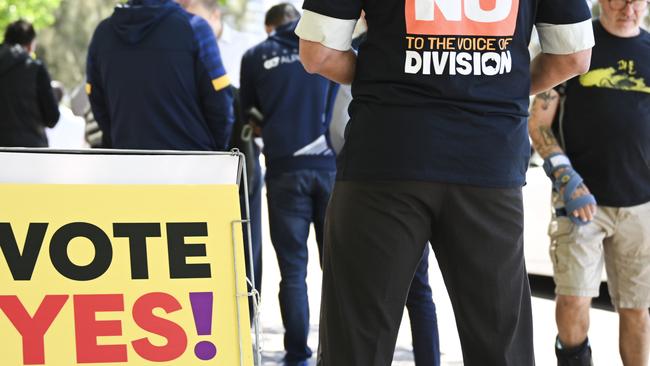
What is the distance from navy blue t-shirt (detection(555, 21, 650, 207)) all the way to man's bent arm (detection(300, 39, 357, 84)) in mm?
2179

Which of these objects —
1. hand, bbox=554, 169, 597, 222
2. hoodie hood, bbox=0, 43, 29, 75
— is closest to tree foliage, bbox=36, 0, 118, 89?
hoodie hood, bbox=0, 43, 29, 75

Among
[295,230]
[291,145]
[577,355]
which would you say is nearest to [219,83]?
[291,145]

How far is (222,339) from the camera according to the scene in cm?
348

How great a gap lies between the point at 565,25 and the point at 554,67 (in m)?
0.19

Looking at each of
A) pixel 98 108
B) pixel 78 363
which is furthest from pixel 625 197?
pixel 78 363

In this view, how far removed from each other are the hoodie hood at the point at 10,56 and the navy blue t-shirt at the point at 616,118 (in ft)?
14.7

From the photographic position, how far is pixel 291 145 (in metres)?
6.73

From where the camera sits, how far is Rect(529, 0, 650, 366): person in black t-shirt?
5.65 metres

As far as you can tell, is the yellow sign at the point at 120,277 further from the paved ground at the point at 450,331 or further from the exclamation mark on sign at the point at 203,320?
the paved ground at the point at 450,331

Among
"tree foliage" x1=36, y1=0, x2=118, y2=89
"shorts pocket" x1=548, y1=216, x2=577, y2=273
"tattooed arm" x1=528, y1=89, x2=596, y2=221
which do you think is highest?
"tattooed arm" x1=528, y1=89, x2=596, y2=221

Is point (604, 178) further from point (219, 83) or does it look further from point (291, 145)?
point (219, 83)

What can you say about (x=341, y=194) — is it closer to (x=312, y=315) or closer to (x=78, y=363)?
(x=78, y=363)

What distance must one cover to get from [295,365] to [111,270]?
11.9 feet

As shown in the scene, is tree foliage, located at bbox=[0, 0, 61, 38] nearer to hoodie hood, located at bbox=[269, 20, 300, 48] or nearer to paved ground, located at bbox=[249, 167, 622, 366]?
paved ground, located at bbox=[249, 167, 622, 366]
